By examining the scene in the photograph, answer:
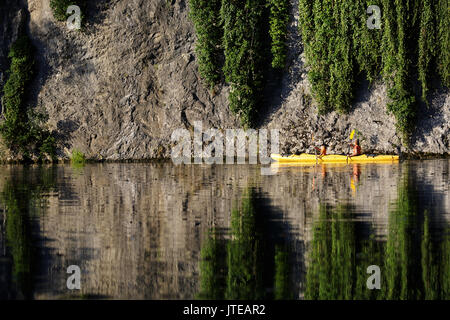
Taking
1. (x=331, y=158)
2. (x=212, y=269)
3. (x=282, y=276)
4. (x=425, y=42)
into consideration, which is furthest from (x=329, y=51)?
(x=282, y=276)

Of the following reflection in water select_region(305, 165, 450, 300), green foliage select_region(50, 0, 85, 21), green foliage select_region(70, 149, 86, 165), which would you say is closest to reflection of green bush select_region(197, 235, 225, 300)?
reflection in water select_region(305, 165, 450, 300)

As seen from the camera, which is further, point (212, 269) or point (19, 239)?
point (19, 239)

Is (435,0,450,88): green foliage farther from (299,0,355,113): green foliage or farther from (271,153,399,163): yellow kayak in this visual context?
(271,153,399,163): yellow kayak

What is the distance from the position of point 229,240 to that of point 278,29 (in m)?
19.9

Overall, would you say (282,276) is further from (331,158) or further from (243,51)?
(243,51)

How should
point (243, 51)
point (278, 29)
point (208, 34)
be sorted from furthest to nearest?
1. point (208, 34)
2. point (278, 29)
3. point (243, 51)

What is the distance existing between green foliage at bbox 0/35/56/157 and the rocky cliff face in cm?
49

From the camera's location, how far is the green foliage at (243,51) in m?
28.0

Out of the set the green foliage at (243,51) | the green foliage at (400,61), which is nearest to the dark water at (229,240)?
the green foliage at (400,61)

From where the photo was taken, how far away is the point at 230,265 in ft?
26.9

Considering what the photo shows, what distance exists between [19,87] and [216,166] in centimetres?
1037

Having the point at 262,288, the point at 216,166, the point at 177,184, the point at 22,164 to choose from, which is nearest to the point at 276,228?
the point at 262,288

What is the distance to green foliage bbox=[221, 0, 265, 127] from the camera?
91.9 ft

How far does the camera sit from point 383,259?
826 cm
